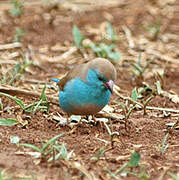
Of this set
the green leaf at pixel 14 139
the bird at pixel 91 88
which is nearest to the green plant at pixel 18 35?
the bird at pixel 91 88

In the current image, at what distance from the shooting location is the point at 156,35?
300 inches

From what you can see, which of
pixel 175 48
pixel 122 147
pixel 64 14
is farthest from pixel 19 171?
pixel 64 14

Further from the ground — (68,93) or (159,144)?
(68,93)

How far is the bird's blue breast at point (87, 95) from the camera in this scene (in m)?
4.25

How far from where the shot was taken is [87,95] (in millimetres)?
4258

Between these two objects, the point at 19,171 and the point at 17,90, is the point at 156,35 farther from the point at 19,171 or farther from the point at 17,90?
the point at 19,171

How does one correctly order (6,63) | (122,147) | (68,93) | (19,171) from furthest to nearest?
(6,63) → (68,93) → (122,147) → (19,171)

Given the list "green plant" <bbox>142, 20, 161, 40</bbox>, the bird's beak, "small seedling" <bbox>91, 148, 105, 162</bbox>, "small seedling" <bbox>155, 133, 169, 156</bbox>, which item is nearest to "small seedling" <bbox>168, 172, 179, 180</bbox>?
"small seedling" <bbox>155, 133, 169, 156</bbox>

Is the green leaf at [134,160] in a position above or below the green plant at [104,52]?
below

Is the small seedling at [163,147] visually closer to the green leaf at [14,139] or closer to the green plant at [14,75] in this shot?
the green leaf at [14,139]

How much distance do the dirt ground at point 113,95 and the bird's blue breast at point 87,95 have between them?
0.27 metres

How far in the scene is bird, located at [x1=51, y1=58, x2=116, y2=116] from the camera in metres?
4.21

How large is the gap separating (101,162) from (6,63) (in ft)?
10.1

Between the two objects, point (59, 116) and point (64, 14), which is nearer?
point (59, 116)
